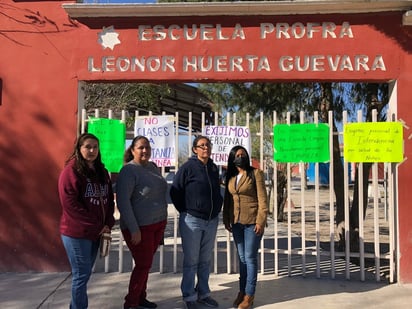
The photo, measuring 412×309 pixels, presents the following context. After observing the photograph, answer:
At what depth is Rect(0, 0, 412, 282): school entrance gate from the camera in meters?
5.39

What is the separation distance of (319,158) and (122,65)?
2.80m

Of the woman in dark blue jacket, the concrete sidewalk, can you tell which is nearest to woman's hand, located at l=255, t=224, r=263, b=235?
the woman in dark blue jacket

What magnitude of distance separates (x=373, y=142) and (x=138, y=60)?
3.15m

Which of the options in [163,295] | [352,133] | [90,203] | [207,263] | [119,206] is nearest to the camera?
[90,203]

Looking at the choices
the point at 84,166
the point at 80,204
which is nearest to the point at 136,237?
the point at 80,204

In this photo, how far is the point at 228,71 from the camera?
5543 mm

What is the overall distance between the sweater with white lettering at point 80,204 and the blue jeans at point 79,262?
0.06 metres

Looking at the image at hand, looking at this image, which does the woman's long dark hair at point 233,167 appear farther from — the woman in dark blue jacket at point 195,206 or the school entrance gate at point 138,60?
the school entrance gate at point 138,60

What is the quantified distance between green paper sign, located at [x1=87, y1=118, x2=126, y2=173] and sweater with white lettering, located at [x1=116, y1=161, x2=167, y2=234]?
1.43m

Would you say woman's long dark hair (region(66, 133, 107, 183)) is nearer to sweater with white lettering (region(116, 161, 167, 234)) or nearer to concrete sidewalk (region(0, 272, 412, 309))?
sweater with white lettering (region(116, 161, 167, 234))

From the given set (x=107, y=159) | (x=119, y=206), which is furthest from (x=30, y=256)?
(x=119, y=206)

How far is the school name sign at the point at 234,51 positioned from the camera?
5.45 metres

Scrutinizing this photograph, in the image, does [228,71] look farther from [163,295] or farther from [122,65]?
[163,295]

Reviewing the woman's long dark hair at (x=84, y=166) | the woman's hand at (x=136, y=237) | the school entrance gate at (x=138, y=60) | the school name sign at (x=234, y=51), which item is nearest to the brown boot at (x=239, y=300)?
the woman's hand at (x=136, y=237)
